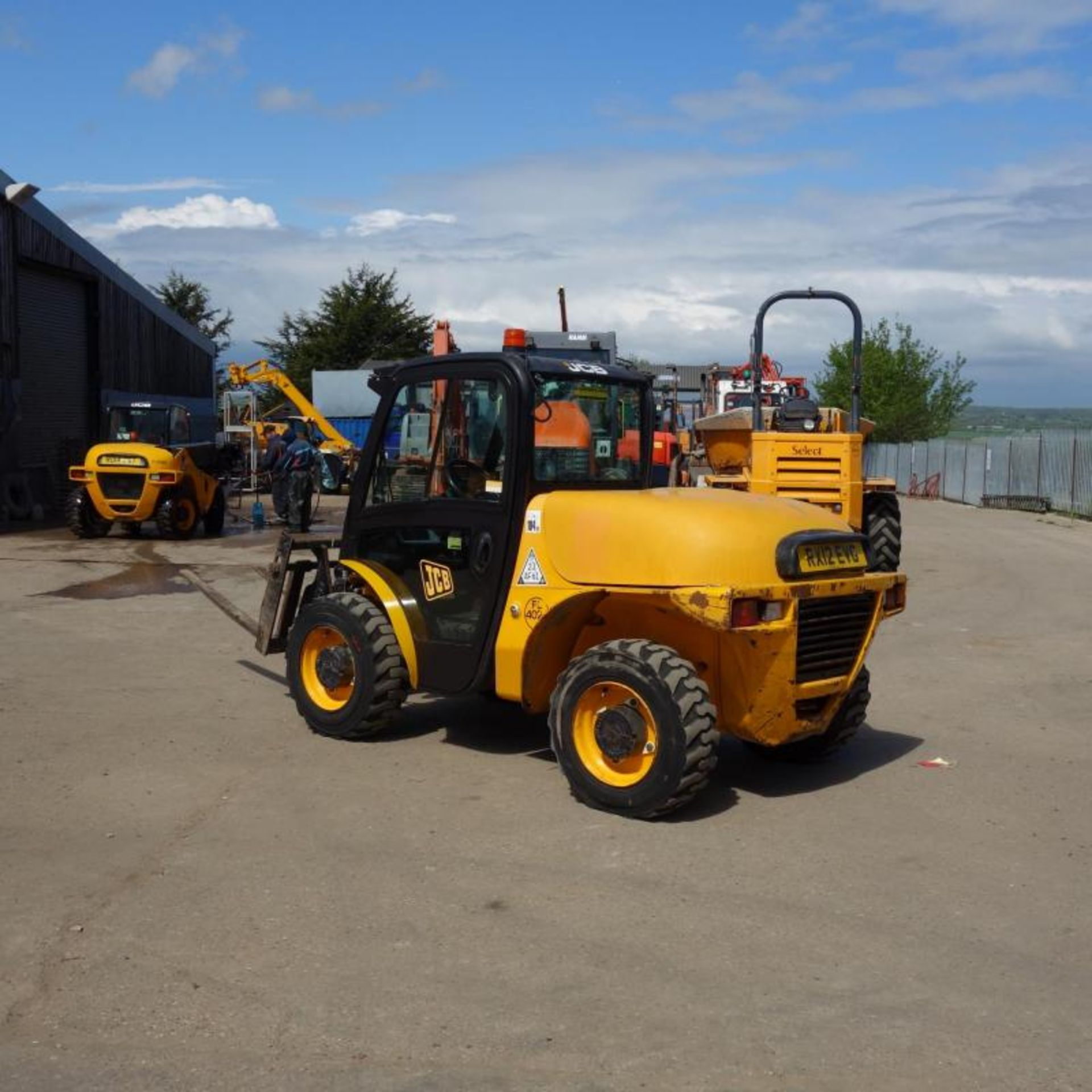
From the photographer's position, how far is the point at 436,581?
7660 millimetres

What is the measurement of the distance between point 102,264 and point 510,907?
2843 centimetres

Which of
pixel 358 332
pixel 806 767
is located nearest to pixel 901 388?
pixel 358 332

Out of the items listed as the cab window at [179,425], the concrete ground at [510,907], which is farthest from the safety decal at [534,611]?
the cab window at [179,425]

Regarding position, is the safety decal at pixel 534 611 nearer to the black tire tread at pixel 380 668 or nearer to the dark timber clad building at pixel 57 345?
the black tire tread at pixel 380 668

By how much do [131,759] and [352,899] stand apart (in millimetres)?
2674

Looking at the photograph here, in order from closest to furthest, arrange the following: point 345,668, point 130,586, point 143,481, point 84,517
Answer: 1. point 345,668
2. point 130,586
3. point 143,481
4. point 84,517

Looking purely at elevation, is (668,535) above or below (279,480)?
above

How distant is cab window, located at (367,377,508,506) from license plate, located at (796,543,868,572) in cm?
162

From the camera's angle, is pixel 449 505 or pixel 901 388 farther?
pixel 901 388

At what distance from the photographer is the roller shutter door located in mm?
27828

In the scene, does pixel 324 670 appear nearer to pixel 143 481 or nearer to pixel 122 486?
pixel 143 481

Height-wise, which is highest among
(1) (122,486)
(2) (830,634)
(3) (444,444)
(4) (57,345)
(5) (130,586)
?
(4) (57,345)

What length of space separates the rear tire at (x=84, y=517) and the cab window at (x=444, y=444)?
1477 cm

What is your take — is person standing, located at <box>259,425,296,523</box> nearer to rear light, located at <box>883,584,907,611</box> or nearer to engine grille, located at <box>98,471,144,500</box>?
engine grille, located at <box>98,471,144,500</box>
